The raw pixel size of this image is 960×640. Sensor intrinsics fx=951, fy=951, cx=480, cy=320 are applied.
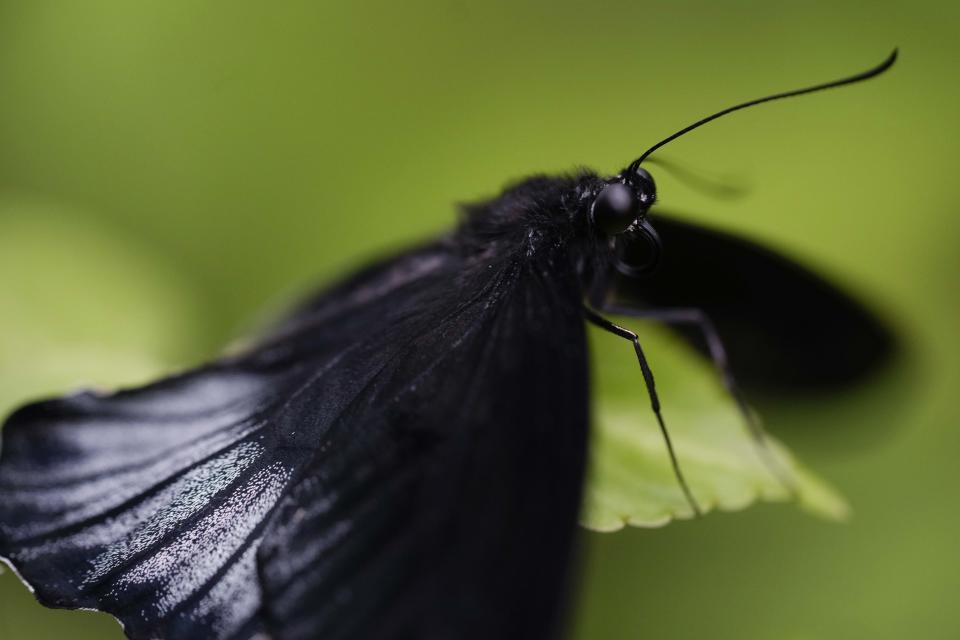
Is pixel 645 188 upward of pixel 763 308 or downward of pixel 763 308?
upward

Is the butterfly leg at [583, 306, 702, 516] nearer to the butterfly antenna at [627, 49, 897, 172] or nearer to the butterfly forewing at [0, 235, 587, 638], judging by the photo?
the butterfly forewing at [0, 235, 587, 638]

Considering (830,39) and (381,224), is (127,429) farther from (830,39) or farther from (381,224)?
(830,39)

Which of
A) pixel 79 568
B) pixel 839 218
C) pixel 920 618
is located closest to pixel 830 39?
pixel 839 218

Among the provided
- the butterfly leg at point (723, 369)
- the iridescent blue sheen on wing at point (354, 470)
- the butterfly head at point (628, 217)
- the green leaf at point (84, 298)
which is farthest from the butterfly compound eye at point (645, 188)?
the green leaf at point (84, 298)

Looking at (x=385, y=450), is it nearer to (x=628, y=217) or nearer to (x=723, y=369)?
(x=628, y=217)

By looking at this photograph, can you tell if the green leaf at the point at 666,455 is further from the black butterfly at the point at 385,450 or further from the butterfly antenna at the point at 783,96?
the butterfly antenna at the point at 783,96

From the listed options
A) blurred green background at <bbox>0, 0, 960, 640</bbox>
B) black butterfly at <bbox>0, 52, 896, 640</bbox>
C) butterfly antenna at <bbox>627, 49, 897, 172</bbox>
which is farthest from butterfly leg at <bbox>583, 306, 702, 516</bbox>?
blurred green background at <bbox>0, 0, 960, 640</bbox>

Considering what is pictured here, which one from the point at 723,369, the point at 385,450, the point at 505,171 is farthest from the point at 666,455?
the point at 505,171
